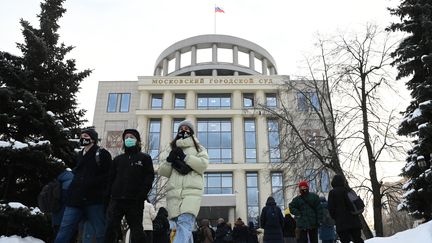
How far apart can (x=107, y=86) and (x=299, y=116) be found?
35560 mm

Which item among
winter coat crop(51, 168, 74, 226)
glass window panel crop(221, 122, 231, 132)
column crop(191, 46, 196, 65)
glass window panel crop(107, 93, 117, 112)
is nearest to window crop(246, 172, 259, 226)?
glass window panel crop(221, 122, 231, 132)

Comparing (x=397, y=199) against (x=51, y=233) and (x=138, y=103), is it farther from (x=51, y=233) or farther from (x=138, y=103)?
(x=138, y=103)

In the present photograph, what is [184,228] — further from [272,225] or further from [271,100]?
[271,100]

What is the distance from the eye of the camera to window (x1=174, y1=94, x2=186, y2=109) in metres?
45.3

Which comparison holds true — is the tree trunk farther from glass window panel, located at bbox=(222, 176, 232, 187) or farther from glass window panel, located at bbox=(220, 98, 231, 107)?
glass window panel, located at bbox=(220, 98, 231, 107)

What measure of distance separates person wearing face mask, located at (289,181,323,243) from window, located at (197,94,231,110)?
37487mm

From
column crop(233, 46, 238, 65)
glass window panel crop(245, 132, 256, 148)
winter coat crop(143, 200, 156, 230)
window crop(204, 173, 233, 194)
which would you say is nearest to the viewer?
winter coat crop(143, 200, 156, 230)

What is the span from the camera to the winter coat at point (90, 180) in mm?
4816

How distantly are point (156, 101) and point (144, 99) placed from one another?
1618 millimetres

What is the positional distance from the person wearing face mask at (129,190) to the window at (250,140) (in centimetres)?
3740

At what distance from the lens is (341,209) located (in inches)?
270

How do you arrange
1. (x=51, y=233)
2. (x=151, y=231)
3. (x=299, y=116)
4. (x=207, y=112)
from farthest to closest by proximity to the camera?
(x=207, y=112) < (x=299, y=116) < (x=151, y=231) < (x=51, y=233)

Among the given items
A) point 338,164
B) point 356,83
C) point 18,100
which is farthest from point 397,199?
point 18,100

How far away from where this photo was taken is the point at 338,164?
47.7 feet
